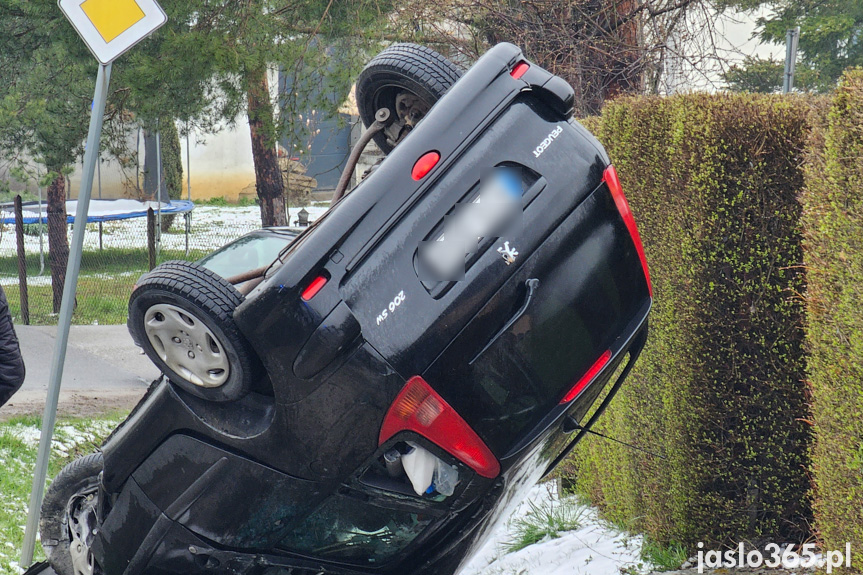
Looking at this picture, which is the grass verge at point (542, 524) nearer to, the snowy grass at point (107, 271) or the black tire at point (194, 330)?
the black tire at point (194, 330)

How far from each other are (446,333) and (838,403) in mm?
1399

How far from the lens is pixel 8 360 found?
13.3 feet

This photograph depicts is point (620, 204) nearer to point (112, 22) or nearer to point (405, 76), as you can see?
point (405, 76)

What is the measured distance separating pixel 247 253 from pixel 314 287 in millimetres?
7604

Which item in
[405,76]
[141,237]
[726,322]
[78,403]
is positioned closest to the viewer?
[405,76]

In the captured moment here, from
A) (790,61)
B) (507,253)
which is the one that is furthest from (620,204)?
(790,61)

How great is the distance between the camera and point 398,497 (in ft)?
8.33

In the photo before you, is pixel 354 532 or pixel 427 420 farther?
pixel 354 532

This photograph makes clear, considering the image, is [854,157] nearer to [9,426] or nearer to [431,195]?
[431,195]

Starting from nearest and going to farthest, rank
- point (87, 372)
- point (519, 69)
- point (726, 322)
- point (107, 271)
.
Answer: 1. point (519, 69)
2. point (726, 322)
3. point (87, 372)
4. point (107, 271)

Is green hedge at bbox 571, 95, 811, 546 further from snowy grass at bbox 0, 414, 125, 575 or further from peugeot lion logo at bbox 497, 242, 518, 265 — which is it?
snowy grass at bbox 0, 414, 125, 575

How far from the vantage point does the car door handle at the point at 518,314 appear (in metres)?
2.41

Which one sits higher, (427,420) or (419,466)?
(427,420)

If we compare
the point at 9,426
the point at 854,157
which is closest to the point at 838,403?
the point at 854,157
